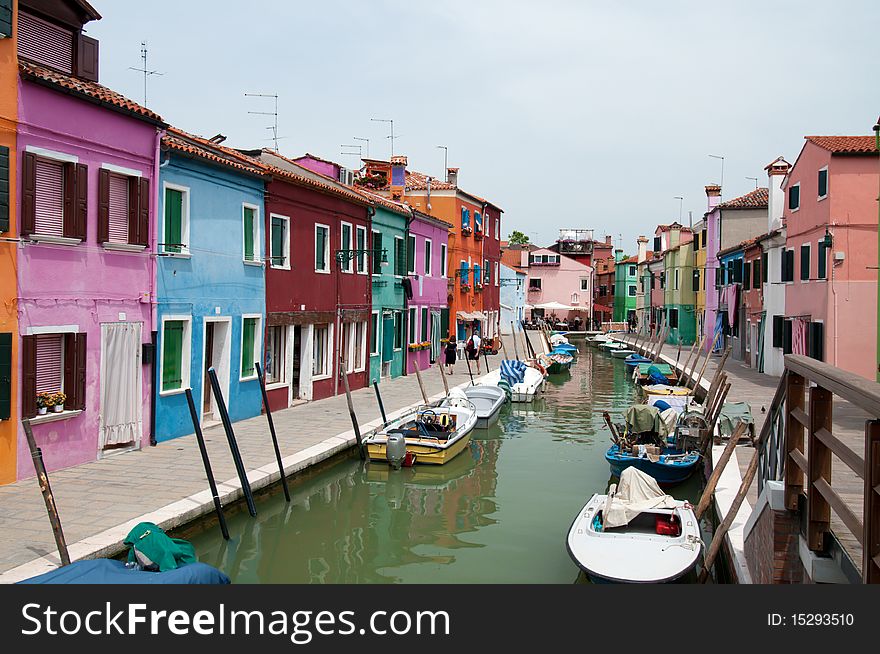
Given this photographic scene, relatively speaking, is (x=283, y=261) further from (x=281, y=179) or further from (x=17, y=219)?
(x=17, y=219)

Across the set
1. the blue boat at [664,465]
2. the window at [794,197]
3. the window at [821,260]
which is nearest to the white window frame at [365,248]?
the blue boat at [664,465]

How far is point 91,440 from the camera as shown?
44.5 feet

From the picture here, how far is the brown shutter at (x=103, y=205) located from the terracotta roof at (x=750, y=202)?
3829cm

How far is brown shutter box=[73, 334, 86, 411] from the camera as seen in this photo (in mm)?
13117

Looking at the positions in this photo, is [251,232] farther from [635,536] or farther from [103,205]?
[635,536]

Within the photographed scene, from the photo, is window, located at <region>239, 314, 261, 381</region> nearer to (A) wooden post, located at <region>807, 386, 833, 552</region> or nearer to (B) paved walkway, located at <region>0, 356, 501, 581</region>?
(B) paved walkway, located at <region>0, 356, 501, 581</region>

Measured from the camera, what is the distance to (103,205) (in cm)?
1359

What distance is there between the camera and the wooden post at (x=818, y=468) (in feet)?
17.5

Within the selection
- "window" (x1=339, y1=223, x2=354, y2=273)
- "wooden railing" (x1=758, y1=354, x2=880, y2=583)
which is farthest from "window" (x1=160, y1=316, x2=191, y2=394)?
"wooden railing" (x1=758, y1=354, x2=880, y2=583)

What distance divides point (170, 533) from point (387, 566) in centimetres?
294

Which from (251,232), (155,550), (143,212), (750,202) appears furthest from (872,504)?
(750,202)

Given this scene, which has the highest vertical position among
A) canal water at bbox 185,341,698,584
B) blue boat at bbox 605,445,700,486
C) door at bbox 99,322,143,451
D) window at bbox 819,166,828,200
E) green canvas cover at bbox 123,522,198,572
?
window at bbox 819,166,828,200

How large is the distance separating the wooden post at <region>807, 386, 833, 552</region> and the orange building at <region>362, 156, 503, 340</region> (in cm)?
3362

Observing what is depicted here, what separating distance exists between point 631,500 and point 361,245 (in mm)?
16725
